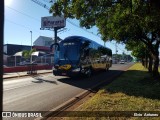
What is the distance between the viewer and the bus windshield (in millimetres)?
20453

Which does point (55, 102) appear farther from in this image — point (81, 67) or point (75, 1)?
point (81, 67)

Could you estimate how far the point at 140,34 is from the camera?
61.4 ft

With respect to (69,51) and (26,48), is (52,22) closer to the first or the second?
(26,48)

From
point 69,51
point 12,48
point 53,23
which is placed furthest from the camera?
point 12,48

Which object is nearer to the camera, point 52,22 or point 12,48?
point 52,22

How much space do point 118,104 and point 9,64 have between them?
29.4 metres

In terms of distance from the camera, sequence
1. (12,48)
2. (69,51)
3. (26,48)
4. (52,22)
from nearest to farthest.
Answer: (69,51) → (52,22) → (12,48) → (26,48)

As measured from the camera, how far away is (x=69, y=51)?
814 inches

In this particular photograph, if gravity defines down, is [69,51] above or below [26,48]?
below

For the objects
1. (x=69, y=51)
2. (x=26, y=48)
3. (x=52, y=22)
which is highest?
(x=52, y=22)

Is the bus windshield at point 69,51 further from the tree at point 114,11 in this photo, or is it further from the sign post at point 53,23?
the sign post at point 53,23

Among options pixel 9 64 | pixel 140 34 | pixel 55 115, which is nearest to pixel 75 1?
pixel 55 115

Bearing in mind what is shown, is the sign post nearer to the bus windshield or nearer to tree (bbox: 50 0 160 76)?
the bus windshield

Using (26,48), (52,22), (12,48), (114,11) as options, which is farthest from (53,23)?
(114,11)
